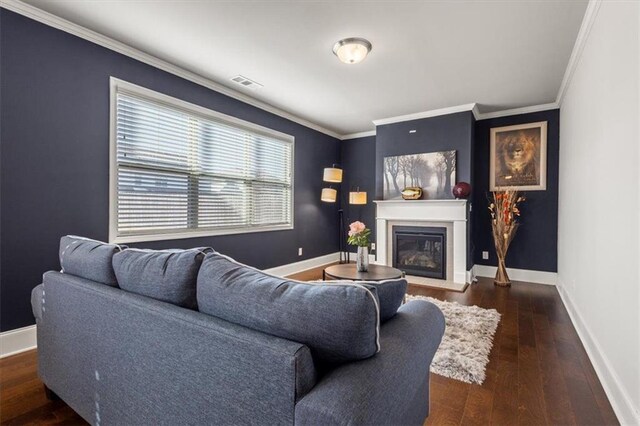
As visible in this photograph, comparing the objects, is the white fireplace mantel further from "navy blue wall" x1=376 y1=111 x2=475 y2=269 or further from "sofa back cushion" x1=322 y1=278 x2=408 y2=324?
A: "sofa back cushion" x1=322 y1=278 x2=408 y2=324

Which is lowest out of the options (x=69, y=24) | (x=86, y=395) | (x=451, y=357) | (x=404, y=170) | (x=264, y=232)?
(x=451, y=357)

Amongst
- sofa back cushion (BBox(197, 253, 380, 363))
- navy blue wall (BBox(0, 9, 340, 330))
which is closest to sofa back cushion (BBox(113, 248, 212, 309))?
sofa back cushion (BBox(197, 253, 380, 363))

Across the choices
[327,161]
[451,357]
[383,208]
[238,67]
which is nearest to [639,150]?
[451,357]

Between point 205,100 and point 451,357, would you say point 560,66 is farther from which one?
point 205,100

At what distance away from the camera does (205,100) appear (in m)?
3.73

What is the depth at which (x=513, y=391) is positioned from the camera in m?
1.87

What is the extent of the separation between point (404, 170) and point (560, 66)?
2256mm

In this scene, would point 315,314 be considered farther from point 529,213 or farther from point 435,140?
point 529,213

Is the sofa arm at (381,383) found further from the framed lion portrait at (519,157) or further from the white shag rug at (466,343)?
the framed lion portrait at (519,157)

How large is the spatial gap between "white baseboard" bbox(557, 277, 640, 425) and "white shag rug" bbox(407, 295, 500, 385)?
0.63 metres

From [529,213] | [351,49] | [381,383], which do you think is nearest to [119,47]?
[351,49]

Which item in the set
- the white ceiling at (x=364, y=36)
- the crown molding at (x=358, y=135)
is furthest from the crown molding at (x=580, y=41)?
the crown molding at (x=358, y=135)

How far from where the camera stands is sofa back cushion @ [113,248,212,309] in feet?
3.94

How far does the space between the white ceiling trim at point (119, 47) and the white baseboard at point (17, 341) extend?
2.41 metres
